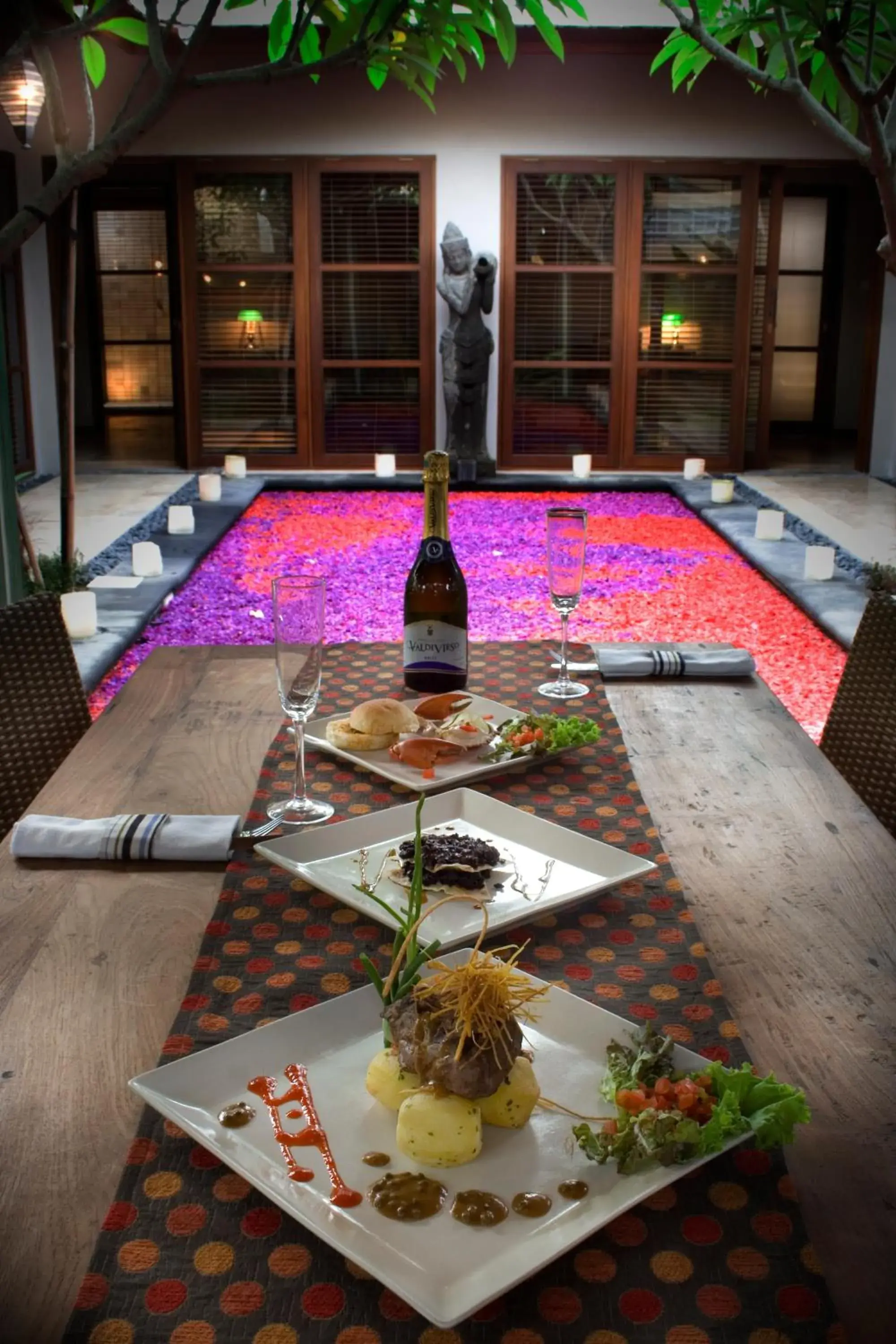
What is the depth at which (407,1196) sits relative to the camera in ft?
2.58

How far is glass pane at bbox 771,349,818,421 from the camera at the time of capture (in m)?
10.8

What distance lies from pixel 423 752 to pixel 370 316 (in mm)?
6996

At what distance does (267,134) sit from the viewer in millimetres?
7820

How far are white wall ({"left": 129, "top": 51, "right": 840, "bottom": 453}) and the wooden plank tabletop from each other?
6753 mm

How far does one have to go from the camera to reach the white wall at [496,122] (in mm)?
7762

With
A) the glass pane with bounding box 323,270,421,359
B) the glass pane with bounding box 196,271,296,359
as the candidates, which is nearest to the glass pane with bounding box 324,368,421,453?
the glass pane with bounding box 323,270,421,359

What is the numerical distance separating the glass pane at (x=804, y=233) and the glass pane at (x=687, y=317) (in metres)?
Answer: 2.63

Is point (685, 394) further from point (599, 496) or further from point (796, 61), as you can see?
point (796, 61)

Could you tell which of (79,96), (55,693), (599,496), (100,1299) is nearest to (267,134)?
(79,96)

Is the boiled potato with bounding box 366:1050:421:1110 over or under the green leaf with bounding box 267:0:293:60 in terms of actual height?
under

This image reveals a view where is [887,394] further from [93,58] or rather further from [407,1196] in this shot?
[407,1196]

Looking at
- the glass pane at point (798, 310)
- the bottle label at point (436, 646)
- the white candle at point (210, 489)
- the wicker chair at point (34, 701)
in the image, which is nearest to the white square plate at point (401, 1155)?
the bottle label at point (436, 646)

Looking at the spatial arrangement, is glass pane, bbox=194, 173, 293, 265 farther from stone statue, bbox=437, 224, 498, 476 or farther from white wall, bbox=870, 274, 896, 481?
white wall, bbox=870, 274, 896, 481

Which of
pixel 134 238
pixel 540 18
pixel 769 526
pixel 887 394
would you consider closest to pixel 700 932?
pixel 540 18
